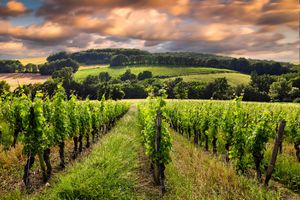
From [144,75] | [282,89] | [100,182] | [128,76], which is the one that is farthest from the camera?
[128,76]

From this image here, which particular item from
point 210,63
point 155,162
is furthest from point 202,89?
point 155,162

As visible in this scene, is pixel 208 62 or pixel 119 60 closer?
pixel 208 62

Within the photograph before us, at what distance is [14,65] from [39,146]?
9485cm

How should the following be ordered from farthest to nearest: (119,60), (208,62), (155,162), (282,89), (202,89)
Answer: (119,60) → (208,62) → (202,89) → (282,89) → (155,162)

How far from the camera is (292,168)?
11094 millimetres

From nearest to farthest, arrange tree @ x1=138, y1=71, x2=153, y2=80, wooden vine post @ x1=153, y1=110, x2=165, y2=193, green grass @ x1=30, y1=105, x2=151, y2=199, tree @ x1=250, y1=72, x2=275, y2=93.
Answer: green grass @ x1=30, y1=105, x2=151, y2=199 < wooden vine post @ x1=153, y1=110, x2=165, y2=193 < tree @ x1=250, y1=72, x2=275, y2=93 < tree @ x1=138, y1=71, x2=153, y2=80

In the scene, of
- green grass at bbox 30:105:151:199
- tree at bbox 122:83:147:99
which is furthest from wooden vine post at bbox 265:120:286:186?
tree at bbox 122:83:147:99

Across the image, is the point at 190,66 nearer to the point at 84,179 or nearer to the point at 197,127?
the point at 197,127

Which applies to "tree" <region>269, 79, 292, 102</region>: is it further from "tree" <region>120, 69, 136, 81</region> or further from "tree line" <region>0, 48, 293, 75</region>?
"tree" <region>120, 69, 136, 81</region>

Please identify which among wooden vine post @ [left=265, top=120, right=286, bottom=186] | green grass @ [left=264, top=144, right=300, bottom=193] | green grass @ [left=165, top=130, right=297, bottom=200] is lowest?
green grass @ [left=264, top=144, right=300, bottom=193]

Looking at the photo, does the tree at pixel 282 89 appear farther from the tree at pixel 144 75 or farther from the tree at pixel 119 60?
the tree at pixel 119 60

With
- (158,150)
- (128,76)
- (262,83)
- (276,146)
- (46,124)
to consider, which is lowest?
(262,83)

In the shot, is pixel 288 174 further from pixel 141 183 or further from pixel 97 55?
pixel 97 55

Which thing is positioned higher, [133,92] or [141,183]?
[141,183]
